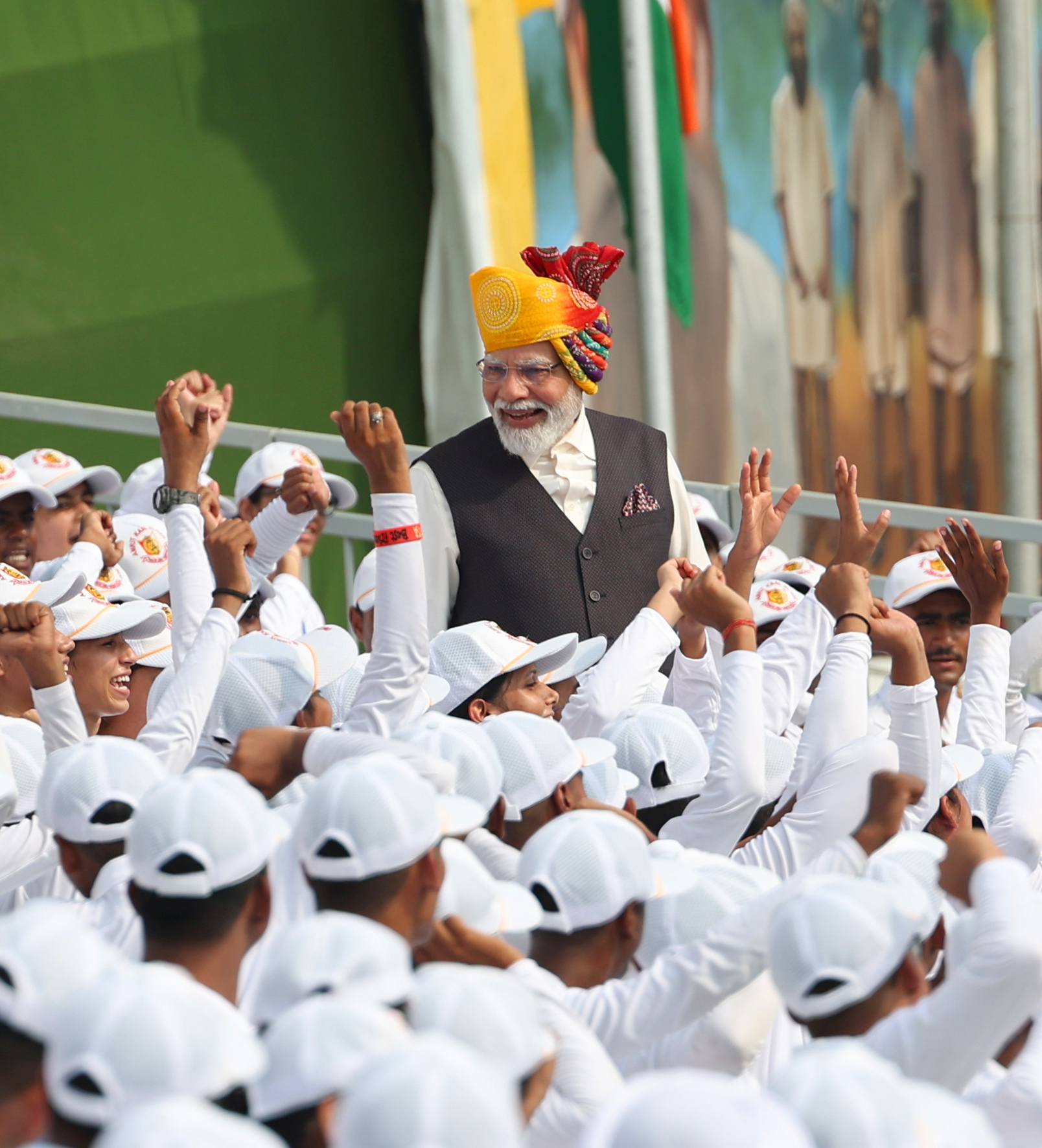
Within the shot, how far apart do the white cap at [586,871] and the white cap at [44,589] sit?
1803 mm

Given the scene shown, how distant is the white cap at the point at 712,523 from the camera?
5.19m

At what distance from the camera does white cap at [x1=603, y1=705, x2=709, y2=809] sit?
127 inches

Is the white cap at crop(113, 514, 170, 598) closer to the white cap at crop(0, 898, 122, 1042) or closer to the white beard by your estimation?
the white beard

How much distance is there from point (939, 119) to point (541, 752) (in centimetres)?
494

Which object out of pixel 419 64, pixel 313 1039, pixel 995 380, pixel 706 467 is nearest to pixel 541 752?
pixel 313 1039

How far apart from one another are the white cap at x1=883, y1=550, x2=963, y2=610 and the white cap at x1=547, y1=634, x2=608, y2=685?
983mm

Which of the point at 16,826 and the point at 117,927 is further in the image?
the point at 16,826

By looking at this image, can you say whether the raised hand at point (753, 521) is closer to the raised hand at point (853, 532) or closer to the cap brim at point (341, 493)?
the raised hand at point (853, 532)

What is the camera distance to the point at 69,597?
3.86 meters

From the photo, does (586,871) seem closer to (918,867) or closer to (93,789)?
(918,867)

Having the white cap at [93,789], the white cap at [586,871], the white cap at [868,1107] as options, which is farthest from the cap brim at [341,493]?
the white cap at [868,1107]

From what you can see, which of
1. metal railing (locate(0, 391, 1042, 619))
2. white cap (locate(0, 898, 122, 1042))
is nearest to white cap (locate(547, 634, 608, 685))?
metal railing (locate(0, 391, 1042, 619))

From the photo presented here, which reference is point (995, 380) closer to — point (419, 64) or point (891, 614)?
point (419, 64)

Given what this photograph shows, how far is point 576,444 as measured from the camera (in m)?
4.44
